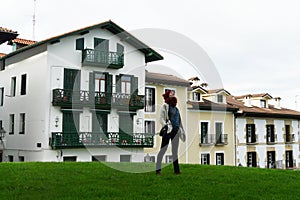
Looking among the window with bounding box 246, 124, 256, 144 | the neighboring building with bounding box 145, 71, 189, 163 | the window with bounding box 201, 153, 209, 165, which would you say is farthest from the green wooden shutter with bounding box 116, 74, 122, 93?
the window with bounding box 246, 124, 256, 144

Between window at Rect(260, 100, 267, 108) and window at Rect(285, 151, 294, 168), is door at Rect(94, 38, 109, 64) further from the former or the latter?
window at Rect(285, 151, 294, 168)

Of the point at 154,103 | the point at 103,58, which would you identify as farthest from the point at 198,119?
the point at 103,58

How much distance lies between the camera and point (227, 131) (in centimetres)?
3697

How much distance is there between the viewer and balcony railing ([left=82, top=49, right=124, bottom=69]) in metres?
27.6

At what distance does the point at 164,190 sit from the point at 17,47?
25.5m

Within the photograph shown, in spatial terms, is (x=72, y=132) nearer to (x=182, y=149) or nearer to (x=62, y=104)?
(x=62, y=104)

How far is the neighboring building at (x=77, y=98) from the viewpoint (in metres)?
26.4

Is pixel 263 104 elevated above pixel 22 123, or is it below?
above

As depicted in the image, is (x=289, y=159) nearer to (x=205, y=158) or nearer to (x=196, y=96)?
(x=205, y=158)

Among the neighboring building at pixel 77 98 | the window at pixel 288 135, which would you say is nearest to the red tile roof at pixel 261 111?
the window at pixel 288 135

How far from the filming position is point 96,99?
2759 cm

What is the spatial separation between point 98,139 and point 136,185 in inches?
719

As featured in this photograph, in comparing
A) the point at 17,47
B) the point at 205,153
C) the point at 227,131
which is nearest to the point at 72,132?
the point at 17,47

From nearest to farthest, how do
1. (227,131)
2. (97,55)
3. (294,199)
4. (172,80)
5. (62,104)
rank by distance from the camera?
(294,199)
(62,104)
(97,55)
(172,80)
(227,131)
